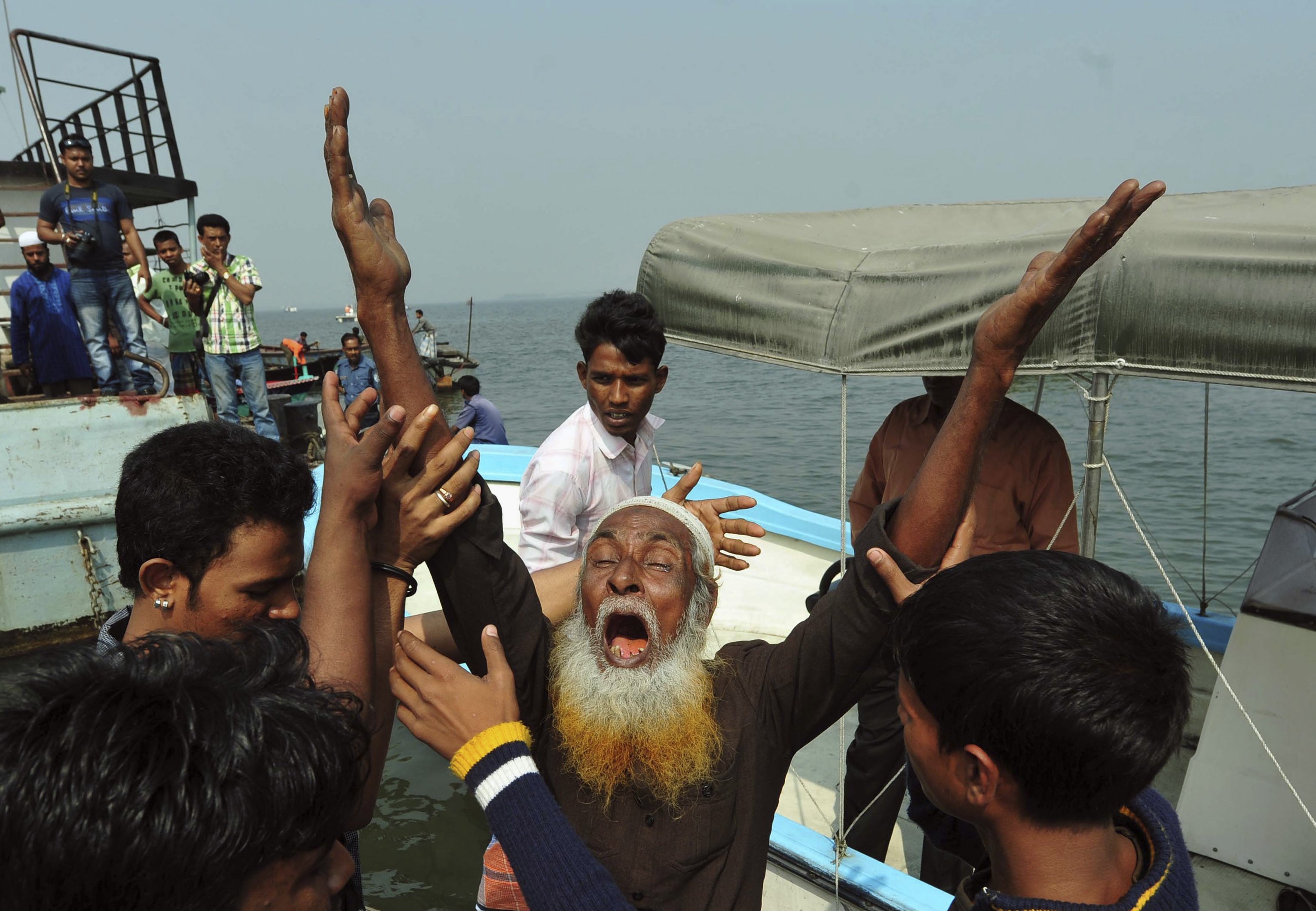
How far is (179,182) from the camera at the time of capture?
40.0 ft

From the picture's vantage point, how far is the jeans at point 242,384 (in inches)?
337

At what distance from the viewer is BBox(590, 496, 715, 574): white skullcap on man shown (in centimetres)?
222

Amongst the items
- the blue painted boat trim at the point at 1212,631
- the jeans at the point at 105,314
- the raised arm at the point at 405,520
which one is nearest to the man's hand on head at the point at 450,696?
the raised arm at the point at 405,520

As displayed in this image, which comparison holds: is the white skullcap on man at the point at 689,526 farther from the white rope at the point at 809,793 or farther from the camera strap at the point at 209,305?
the camera strap at the point at 209,305

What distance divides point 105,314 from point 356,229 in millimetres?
7577

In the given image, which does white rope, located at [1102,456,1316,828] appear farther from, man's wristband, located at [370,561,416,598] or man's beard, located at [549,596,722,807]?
man's wristband, located at [370,561,416,598]

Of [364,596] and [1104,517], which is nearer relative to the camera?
[364,596]

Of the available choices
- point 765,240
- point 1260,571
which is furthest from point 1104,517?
point 765,240

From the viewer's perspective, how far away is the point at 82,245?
24.6 ft

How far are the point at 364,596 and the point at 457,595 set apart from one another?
0.20m

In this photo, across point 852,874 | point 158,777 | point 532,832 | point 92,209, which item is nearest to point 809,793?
point 852,874

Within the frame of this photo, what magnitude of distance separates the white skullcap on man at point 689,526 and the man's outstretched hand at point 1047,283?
0.80 m

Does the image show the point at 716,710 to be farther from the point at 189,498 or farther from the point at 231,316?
the point at 231,316

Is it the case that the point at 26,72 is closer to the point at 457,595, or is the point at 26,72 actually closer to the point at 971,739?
the point at 457,595
